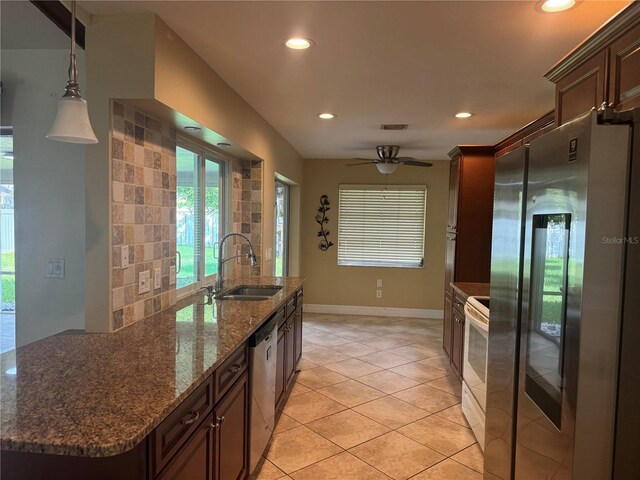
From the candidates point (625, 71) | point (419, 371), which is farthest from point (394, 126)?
point (625, 71)

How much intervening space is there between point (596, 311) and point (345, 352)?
12.1ft

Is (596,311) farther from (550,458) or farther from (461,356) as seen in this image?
(461,356)

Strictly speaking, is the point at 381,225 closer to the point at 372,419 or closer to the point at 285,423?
the point at 372,419

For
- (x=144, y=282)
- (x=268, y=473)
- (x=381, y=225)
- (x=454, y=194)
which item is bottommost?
(x=268, y=473)

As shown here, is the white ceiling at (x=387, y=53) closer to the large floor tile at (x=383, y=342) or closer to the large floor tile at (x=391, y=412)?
the large floor tile at (x=391, y=412)

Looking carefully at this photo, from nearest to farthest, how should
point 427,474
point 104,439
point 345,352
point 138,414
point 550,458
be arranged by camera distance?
point 104,439
point 138,414
point 550,458
point 427,474
point 345,352

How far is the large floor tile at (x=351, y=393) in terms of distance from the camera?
3474mm

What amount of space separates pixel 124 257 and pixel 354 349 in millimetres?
3319

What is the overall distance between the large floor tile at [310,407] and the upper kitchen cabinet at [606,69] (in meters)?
2.54

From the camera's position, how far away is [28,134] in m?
2.32

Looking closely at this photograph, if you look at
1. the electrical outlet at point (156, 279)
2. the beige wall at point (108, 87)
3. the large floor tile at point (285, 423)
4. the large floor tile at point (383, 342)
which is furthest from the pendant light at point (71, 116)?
the large floor tile at point (383, 342)

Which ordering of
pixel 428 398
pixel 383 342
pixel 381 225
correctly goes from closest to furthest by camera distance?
pixel 428 398
pixel 383 342
pixel 381 225

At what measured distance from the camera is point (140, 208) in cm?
225

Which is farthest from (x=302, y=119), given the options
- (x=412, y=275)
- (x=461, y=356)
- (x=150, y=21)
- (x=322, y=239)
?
(x=412, y=275)
